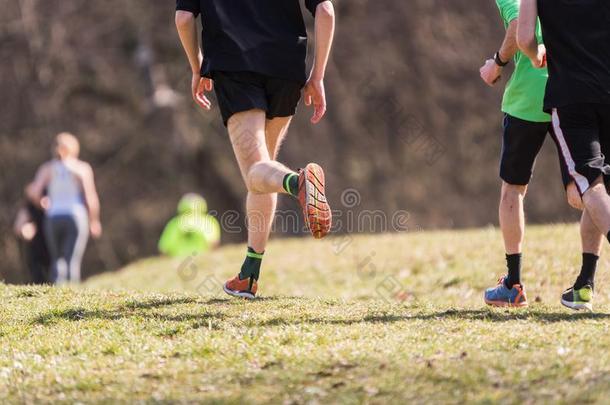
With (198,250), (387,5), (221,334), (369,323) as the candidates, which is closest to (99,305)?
(221,334)

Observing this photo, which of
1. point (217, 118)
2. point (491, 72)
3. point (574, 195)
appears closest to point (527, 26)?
point (491, 72)

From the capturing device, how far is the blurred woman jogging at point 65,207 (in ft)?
36.6

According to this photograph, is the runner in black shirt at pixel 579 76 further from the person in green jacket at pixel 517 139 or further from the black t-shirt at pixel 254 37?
the black t-shirt at pixel 254 37

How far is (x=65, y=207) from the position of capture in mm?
11148

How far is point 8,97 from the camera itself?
22406 mm

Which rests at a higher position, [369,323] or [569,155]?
[569,155]

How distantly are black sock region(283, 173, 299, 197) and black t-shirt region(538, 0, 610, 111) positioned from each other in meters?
1.50

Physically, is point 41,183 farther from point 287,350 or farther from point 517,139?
point 287,350

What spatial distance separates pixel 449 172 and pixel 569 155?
60.0 ft

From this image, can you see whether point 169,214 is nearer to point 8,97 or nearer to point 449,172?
point 8,97

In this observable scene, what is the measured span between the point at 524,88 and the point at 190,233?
1255cm

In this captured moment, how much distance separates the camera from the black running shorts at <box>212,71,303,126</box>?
5.93 m

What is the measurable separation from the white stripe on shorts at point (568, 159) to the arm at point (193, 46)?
2.18 m

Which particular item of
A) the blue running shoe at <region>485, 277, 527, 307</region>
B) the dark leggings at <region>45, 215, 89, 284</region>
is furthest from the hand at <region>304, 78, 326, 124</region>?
the dark leggings at <region>45, 215, 89, 284</region>
